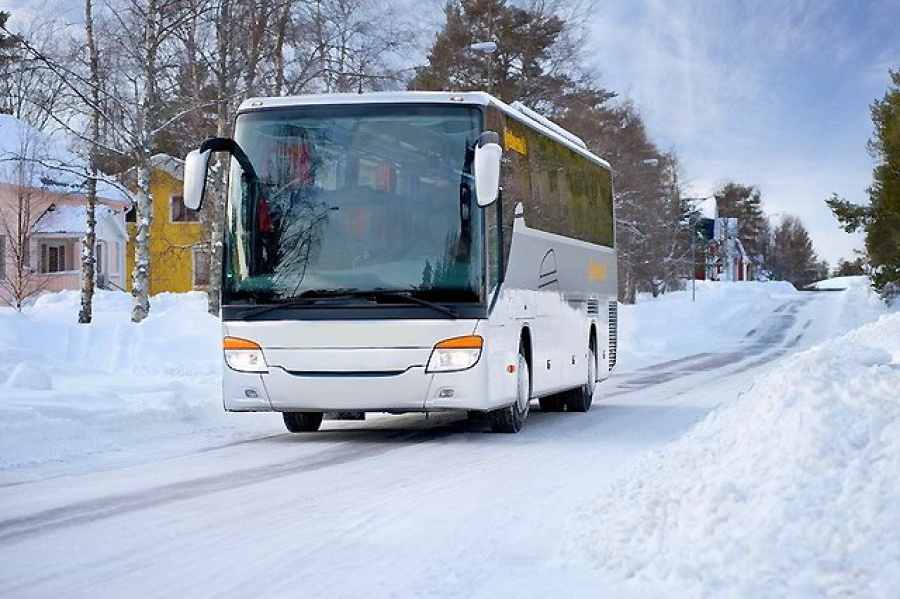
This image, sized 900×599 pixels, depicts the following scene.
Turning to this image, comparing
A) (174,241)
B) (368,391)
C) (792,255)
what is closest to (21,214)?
(174,241)

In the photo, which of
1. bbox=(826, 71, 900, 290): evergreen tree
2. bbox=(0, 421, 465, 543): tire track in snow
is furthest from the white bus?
bbox=(826, 71, 900, 290): evergreen tree

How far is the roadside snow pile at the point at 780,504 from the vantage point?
603cm

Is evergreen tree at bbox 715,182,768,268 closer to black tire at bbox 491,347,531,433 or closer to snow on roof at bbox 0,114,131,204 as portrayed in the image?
snow on roof at bbox 0,114,131,204

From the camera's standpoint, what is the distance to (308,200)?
13.9 metres

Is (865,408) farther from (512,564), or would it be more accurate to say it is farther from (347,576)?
(347,576)

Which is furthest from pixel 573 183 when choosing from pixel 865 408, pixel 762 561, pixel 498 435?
pixel 762 561

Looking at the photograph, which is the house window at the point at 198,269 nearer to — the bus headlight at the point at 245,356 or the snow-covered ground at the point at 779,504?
the bus headlight at the point at 245,356

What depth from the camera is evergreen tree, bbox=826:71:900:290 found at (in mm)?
53844

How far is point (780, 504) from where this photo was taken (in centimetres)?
652

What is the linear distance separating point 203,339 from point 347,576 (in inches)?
739

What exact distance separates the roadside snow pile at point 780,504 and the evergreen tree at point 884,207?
4720 centimetres

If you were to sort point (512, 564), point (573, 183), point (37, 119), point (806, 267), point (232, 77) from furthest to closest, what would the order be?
1. point (806, 267)
2. point (37, 119)
3. point (232, 77)
4. point (573, 183)
5. point (512, 564)

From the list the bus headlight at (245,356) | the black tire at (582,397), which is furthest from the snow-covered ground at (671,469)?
the black tire at (582,397)

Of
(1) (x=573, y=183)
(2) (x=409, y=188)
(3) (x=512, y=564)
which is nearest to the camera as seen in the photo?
(3) (x=512, y=564)
